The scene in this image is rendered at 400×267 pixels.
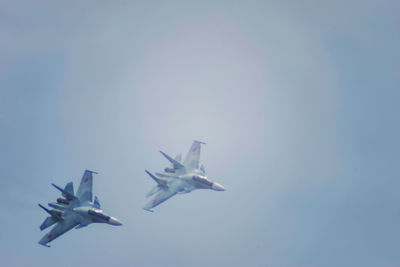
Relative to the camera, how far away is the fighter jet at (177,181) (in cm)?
9821

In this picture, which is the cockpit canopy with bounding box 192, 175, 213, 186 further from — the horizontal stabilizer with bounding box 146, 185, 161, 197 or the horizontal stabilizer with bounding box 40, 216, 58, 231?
the horizontal stabilizer with bounding box 40, 216, 58, 231

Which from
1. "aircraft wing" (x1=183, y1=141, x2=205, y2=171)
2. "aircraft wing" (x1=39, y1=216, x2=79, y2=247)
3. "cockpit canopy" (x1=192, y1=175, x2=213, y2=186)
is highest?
"aircraft wing" (x1=183, y1=141, x2=205, y2=171)

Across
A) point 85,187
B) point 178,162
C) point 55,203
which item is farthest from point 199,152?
point 55,203

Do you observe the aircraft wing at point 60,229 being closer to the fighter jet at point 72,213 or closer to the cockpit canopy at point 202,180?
the fighter jet at point 72,213

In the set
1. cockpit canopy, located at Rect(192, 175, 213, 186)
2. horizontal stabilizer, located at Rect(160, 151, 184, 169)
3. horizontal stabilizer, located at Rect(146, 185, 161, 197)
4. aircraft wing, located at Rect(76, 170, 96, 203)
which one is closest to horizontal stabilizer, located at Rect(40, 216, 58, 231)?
aircraft wing, located at Rect(76, 170, 96, 203)

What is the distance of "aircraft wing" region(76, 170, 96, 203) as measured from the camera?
293 ft

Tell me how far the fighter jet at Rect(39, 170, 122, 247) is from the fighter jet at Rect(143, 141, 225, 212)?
1384 cm

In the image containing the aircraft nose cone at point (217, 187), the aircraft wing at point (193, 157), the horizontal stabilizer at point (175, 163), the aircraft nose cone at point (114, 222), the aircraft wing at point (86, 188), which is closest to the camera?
the aircraft nose cone at point (114, 222)

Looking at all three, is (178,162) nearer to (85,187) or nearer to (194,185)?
(194,185)

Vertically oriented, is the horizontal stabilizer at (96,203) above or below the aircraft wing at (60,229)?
above

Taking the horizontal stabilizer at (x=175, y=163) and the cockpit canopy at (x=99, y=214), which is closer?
the cockpit canopy at (x=99, y=214)

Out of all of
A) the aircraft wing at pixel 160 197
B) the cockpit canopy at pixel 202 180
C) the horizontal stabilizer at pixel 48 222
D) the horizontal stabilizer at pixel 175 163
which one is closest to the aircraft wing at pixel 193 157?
the horizontal stabilizer at pixel 175 163

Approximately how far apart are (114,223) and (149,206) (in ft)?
45.5

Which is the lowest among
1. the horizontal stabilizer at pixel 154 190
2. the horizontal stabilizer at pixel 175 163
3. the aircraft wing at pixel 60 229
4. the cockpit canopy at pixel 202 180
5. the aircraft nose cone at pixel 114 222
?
the aircraft wing at pixel 60 229
